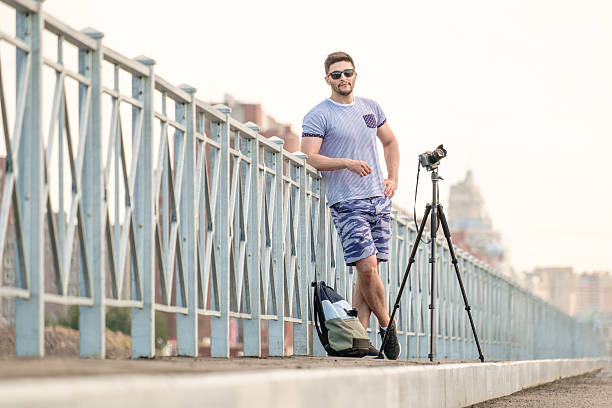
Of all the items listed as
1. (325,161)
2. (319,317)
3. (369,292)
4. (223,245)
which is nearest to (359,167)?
(325,161)

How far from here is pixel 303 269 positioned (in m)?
12.3

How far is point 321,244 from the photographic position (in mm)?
13156

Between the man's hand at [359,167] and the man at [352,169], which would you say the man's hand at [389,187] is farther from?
the man's hand at [359,167]

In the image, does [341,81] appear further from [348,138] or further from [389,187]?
[389,187]

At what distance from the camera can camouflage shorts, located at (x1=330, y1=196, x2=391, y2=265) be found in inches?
454

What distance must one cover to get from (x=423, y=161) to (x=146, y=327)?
469 centimetres

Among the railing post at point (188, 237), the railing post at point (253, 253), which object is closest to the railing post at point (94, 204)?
the railing post at point (188, 237)

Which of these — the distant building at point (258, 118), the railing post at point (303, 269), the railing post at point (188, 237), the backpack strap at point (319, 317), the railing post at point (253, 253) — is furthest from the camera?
the distant building at point (258, 118)

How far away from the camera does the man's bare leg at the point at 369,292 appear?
38.1ft

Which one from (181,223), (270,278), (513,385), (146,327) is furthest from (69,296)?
(513,385)

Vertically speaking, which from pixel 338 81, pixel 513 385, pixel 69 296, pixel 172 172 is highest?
pixel 338 81

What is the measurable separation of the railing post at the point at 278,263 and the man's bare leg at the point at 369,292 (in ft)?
2.19

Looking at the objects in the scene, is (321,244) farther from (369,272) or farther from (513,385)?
(513,385)

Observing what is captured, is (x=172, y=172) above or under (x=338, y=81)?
under
